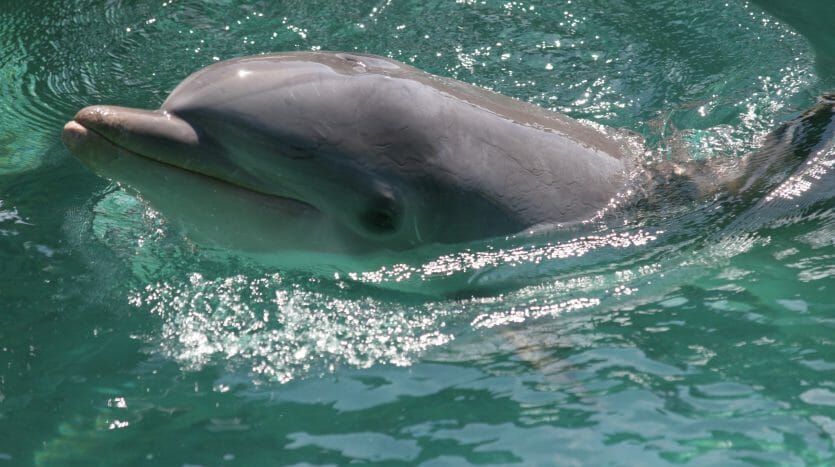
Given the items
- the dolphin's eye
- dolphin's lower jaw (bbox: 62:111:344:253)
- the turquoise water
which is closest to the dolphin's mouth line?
dolphin's lower jaw (bbox: 62:111:344:253)

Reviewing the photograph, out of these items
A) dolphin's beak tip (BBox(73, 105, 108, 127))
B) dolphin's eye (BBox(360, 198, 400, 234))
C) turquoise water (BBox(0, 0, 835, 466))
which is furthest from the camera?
dolphin's eye (BBox(360, 198, 400, 234))

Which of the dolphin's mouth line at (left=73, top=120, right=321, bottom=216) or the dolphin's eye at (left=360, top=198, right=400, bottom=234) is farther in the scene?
the dolphin's eye at (left=360, top=198, right=400, bottom=234)

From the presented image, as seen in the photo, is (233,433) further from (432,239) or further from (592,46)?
(592,46)

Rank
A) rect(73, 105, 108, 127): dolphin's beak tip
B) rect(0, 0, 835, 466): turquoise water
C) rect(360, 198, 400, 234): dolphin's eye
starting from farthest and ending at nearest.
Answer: rect(360, 198, 400, 234): dolphin's eye → rect(73, 105, 108, 127): dolphin's beak tip → rect(0, 0, 835, 466): turquoise water

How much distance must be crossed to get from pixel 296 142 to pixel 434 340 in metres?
1.47

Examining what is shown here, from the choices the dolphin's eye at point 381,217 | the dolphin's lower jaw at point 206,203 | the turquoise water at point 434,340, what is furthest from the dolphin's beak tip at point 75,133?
the dolphin's eye at point 381,217

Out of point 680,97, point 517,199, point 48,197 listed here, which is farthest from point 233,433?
point 680,97

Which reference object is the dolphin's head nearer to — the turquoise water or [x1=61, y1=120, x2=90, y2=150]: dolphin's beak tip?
[x1=61, y1=120, x2=90, y2=150]: dolphin's beak tip

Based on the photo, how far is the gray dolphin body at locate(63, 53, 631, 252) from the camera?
5535 mm

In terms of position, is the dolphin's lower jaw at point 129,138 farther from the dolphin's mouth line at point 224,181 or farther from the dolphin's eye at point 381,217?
the dolphin's eye at point 381,217

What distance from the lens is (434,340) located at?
19.8 ft

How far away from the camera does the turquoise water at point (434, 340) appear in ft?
17.2

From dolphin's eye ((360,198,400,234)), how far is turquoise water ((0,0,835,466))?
30 centimetres

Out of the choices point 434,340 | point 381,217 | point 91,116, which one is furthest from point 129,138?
point 434,340
